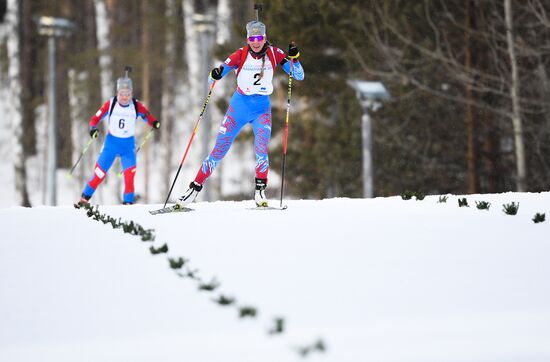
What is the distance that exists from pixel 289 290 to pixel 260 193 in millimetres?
3349

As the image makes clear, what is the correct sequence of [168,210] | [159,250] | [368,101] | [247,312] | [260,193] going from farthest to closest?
[368,101] < [260,193] < [168,210] < [159,250] < [247,312]

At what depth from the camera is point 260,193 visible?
7.06 m

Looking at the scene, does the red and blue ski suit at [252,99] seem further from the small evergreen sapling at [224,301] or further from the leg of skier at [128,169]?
the small evergreen sapling at [224,301]

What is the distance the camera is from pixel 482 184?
16.9m

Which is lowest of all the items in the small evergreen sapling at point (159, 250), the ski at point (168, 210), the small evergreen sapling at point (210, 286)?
the small evergreen sapling at point (210, 286)

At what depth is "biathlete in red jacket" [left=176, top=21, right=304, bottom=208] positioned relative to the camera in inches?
273

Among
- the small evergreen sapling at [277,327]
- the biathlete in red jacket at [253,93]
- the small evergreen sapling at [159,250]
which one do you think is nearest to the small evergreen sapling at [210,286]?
the small evergreen sapling at [277,327]

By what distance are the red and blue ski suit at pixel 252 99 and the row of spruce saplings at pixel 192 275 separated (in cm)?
131

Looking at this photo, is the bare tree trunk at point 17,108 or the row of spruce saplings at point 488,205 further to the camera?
the bare tree trunk at point 17,108

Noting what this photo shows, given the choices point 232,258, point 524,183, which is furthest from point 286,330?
point 524,183

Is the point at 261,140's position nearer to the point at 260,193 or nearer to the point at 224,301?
the point at 260,193

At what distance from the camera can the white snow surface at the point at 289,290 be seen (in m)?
3.10

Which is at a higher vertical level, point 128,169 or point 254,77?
point 254,77

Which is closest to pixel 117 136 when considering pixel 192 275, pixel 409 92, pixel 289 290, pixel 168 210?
pixel 168 210
